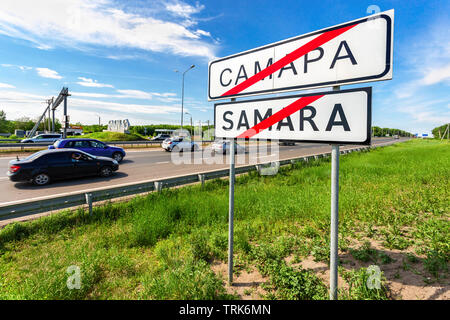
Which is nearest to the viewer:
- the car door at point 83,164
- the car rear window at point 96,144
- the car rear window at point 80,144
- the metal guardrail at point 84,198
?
the metal guardrail at point 84,198

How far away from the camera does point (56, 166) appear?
8.55 meters

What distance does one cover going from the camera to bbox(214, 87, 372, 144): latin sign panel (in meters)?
1.73

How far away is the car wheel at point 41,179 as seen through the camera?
322 inches

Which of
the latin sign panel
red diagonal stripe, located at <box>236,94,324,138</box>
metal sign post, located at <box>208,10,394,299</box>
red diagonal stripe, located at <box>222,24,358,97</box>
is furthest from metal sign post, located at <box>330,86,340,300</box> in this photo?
red diagonal stripe, located at <box>222,24,358,97</box>

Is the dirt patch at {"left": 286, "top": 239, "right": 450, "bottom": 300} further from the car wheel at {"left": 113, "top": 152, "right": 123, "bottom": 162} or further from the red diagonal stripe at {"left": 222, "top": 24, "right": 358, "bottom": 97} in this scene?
the car wheel at {"left": 113, "top": 152, "right": 123, "bottom": 162}

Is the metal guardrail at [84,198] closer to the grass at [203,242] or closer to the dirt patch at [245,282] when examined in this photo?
the grass at [203,242]

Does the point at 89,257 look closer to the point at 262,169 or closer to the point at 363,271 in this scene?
the point at 363,271

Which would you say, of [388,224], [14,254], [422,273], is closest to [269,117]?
[422,273]

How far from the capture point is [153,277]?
2701mm

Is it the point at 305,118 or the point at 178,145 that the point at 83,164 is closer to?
the point at 305,118

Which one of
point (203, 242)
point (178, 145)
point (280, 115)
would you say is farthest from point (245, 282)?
point (178, 145)

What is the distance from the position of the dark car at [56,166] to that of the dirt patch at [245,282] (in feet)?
28.0

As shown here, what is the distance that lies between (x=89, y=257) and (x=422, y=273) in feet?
14.6

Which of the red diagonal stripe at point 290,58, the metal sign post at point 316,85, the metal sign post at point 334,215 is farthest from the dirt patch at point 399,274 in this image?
the red diagonal stripe at point 290,58
